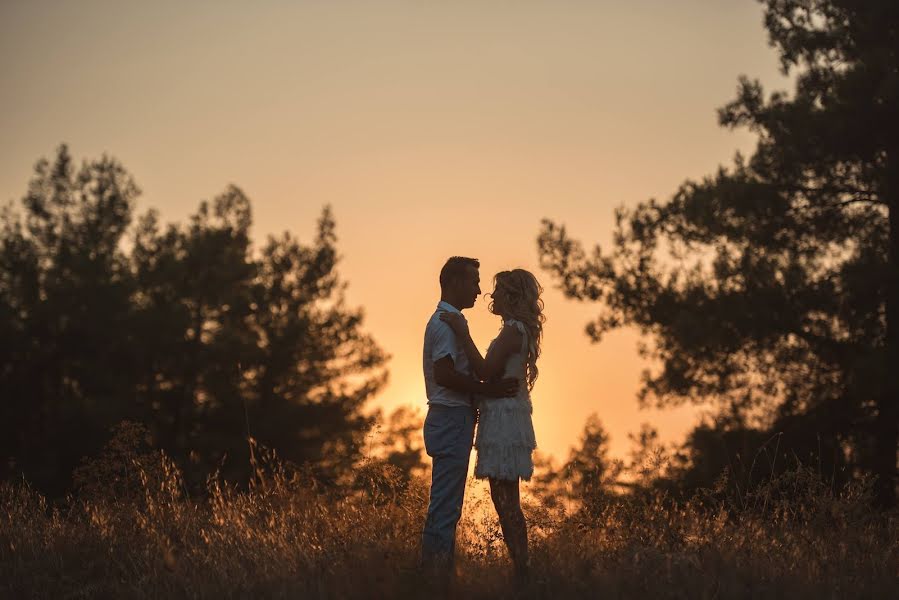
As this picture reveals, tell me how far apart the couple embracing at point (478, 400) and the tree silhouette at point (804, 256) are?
10055 mm

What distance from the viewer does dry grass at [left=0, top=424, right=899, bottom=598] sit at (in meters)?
5.31

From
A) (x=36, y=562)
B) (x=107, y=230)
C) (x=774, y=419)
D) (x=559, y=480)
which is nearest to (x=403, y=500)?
(x=559, y=480)

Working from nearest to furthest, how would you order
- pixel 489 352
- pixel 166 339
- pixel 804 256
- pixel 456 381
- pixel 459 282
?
pixel 456 381
pixel 489 352
pixel 459 282
pixel 804 256
pixel 166 339

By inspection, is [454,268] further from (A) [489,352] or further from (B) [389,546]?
(B) [389,546]

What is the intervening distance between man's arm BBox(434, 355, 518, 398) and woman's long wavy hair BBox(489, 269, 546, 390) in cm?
34

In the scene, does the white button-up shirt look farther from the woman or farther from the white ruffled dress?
the white ruffled dress

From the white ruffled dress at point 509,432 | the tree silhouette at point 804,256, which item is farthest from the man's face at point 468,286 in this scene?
the tree silhouette at point 804,256

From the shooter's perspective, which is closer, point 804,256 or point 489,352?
point 489,352

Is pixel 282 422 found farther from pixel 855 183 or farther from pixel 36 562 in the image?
pixel 36 562

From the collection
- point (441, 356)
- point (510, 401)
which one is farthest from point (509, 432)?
point (441, 356)

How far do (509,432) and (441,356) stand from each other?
631 mm

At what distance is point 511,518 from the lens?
6.03 metres

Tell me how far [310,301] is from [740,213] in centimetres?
1989

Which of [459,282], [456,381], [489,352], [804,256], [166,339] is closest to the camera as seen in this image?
[456,381]
